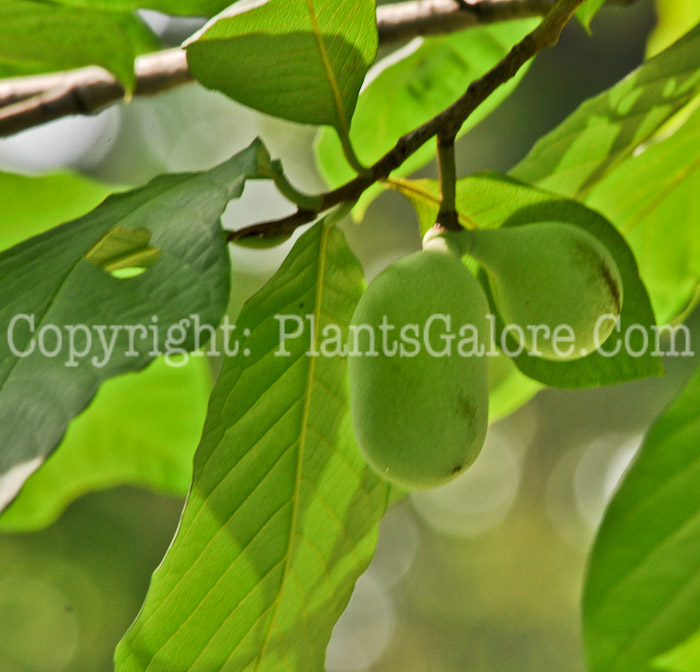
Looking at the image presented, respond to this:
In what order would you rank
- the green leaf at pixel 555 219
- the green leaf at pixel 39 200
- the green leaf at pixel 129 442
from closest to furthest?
the green leaf at pixel 555 219 → the green leaf at pixel 39 200 → the green leaf at pixel 129 442

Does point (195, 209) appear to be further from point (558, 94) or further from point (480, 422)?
point (558, 94)

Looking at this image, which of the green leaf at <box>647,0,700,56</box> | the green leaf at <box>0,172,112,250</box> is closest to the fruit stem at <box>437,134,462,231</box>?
the green leaf at <box>0,172,112,250</box>

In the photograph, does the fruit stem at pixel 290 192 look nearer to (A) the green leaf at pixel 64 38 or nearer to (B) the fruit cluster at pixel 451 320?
(B) the fruit cluster at pixel 451 320

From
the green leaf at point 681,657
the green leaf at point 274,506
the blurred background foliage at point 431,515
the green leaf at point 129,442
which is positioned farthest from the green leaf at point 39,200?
the blurred background foliage at point 431,515

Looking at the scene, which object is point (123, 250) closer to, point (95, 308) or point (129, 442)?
point (95, 308)

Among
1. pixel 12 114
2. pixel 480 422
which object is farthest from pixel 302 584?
pixel 12 114

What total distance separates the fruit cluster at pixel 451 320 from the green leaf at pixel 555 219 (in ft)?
0.30

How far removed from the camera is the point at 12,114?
2.58 ft

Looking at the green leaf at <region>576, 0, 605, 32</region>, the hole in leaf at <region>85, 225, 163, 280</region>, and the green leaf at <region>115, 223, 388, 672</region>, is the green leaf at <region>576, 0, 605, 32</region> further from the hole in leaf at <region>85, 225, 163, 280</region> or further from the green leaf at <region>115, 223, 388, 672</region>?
the hole in leaf at <region>85, 225, 163, 280</region>

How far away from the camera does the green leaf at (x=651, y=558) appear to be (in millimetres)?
601

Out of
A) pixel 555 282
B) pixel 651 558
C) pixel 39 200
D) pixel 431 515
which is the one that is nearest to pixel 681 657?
pixel 651 558

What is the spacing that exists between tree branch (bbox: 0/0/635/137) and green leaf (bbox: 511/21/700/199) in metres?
0.10

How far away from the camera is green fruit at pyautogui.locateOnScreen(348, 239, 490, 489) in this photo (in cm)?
47

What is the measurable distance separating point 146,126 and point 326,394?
477 centimetres
